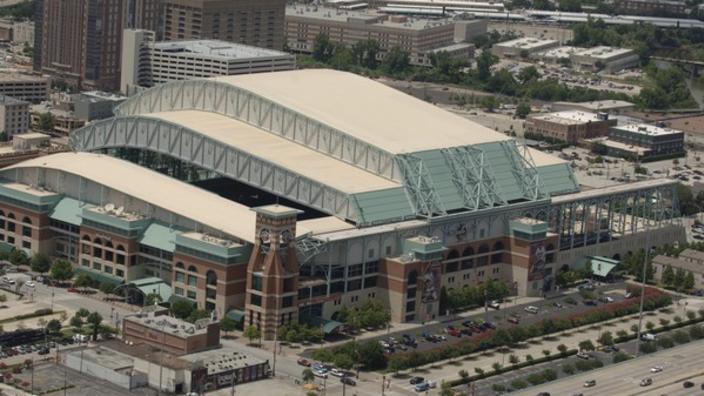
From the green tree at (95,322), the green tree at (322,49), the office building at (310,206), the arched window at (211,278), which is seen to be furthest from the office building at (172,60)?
the green tree at (95,322)

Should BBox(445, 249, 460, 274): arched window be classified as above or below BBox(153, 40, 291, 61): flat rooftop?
below

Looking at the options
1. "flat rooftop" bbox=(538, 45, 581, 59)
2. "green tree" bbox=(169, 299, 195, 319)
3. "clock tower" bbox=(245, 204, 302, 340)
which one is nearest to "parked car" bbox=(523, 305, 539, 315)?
"clock tower" bbox=(245, 204, 302, 340)

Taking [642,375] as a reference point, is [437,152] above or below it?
above

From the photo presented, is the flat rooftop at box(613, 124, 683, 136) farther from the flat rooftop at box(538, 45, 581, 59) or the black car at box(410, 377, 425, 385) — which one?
the black car at box(410, 377, 425, 385)

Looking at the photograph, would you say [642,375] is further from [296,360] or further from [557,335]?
[296,360]

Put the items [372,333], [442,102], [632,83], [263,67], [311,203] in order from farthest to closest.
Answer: [632,83] → [442,102] → [263,67] → [311,203] → [372,333]

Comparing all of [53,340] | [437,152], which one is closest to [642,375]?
[437,152]
